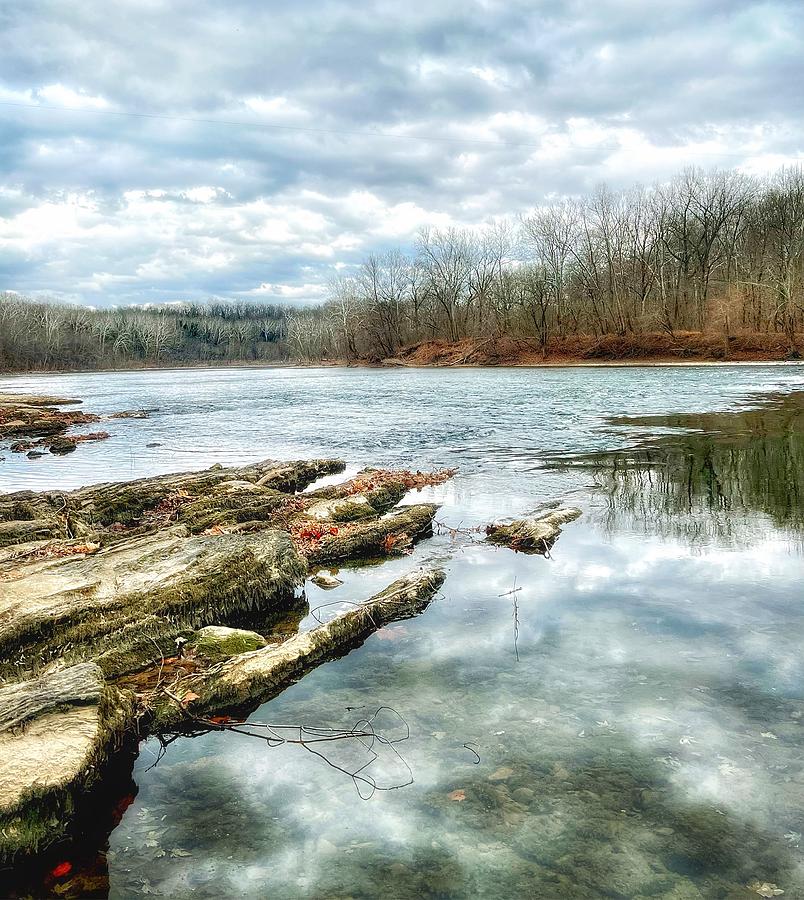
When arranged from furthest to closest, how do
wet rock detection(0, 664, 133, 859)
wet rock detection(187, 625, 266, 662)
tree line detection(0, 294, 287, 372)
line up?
tree line detection(0, 294, 287, 372) < wet rock detection(187, 625, 266, 662) < wet rock detection(0, 664, 133, 859)

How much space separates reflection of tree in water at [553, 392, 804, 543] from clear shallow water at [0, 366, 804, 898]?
31 centimetres

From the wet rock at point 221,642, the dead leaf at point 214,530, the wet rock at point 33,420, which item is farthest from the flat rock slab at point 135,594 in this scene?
the wet rock at point 33,420

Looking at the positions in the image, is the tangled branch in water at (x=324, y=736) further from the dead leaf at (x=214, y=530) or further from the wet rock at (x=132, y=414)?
the wet rock at (x=132, y=414)

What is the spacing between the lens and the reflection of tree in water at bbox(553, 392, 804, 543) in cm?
841

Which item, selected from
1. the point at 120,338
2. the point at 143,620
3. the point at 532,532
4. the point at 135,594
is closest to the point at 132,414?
the point at 532,532

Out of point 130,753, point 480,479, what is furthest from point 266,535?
point 480,479

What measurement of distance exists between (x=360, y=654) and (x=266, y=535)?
6.58ft

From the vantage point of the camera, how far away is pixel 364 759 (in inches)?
151

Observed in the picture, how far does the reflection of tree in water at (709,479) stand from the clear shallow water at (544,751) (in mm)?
311

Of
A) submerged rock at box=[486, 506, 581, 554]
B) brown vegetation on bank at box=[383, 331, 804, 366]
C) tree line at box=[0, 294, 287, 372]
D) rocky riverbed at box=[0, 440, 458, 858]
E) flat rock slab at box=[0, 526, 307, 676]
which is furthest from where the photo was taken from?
tree line at box=[0, 294, 287, 372]

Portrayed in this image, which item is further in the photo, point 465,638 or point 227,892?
point 465,638

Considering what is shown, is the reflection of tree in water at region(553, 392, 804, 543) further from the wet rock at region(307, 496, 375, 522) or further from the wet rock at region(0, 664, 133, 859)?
the wet rock at region(0, 664, 133, 859)

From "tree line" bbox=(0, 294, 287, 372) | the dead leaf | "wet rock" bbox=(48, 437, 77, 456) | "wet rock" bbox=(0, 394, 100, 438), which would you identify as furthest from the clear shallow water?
"tree line" bbox=(0, 294, 287, 372)

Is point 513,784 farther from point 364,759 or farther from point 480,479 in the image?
point 480,479
